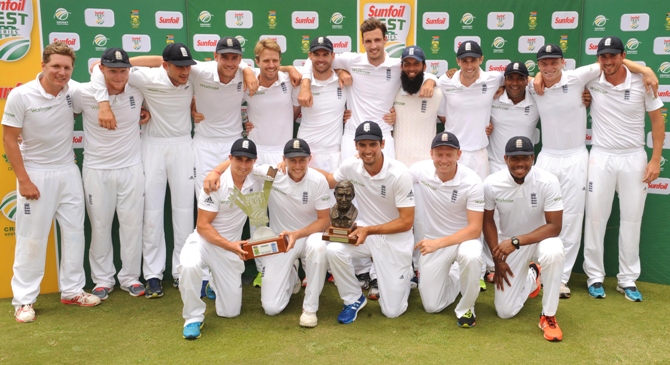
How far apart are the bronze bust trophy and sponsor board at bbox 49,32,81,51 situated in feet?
10.8

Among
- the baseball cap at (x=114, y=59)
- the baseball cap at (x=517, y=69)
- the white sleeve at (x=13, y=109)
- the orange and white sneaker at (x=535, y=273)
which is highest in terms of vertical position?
the baseball cap at (x=114, y=59)

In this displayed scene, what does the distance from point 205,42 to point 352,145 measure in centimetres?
204

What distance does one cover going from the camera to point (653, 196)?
7172mm

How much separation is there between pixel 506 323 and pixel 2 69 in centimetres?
563

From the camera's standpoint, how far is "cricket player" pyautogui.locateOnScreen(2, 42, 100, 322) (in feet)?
19.4

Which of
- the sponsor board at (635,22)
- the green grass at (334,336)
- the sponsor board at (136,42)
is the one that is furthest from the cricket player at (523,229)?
the sponsor board at (136,42)

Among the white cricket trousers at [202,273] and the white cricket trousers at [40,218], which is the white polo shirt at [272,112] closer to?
the white cricket trousers at [202,273]

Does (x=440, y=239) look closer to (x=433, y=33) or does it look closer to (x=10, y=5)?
(x=433, y=33)

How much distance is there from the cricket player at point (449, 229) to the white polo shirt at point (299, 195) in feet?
3.11

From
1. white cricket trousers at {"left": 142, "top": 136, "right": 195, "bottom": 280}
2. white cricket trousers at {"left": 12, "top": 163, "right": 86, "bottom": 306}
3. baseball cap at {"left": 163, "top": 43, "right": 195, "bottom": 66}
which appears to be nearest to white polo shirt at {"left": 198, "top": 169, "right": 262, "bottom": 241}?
white cricket trousers at {"left": 142, "top": 136, "right": 195, "bottom": 280}

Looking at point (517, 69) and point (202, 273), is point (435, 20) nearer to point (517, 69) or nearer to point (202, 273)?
point (517, 69)

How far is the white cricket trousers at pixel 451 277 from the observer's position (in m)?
5.68

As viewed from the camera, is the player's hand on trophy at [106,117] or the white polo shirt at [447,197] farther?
the player's hand on trophy at [106,117]

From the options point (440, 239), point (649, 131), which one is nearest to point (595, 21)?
point (649, 131)
